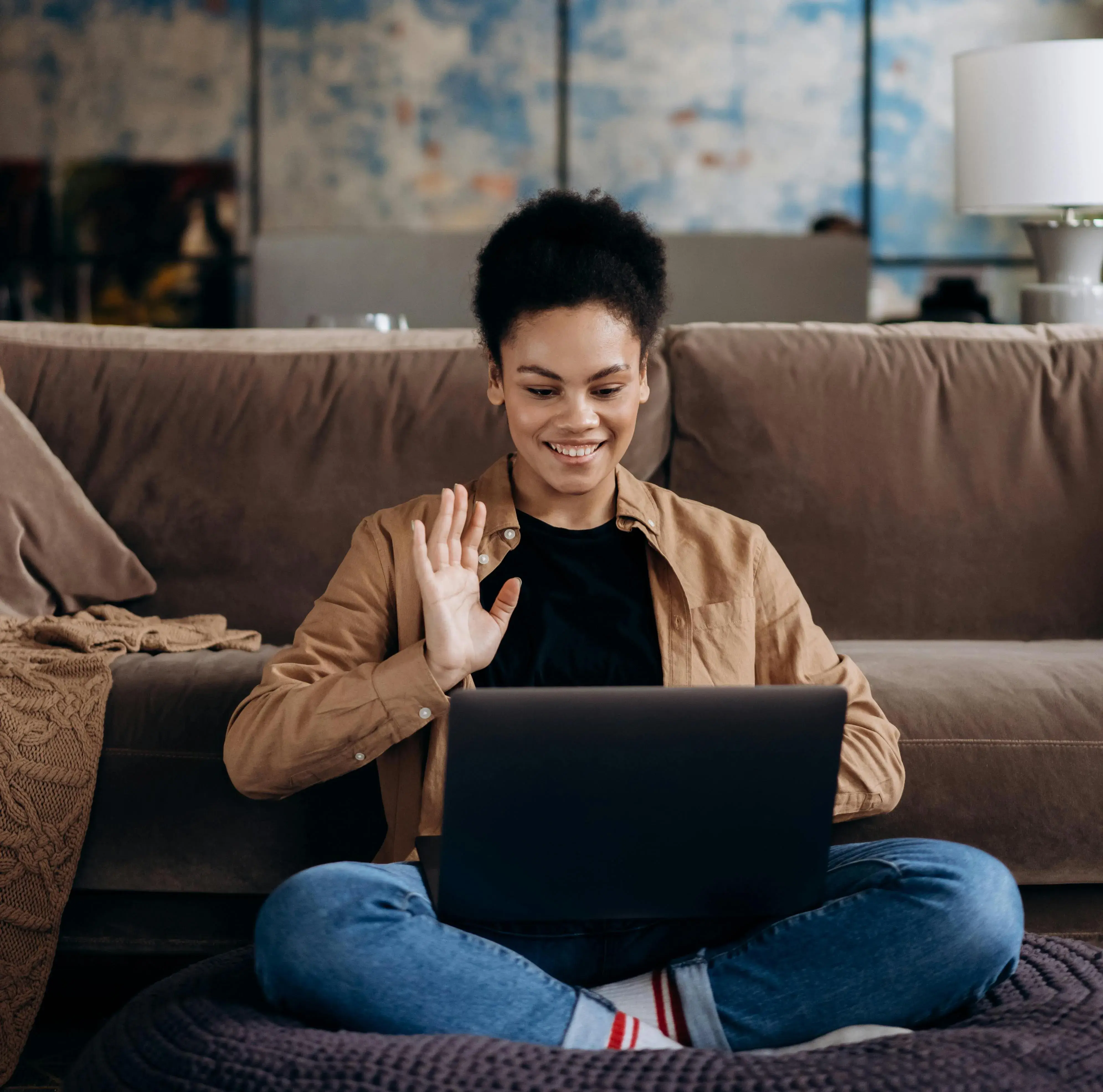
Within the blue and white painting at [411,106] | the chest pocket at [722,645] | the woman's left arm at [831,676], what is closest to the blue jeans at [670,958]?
the woman's left arm at [831,676]

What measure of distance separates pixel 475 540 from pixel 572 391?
0.59 ft

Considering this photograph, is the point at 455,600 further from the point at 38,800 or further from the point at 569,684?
the point at 38,800

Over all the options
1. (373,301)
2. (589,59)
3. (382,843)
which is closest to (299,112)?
(589,59)

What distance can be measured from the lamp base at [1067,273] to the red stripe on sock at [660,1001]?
5.80ft

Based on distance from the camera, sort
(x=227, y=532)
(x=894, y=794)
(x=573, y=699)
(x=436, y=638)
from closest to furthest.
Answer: (x=573, y=699), (x=436, y=638), (x=894, y=794), (x=227, y=532)

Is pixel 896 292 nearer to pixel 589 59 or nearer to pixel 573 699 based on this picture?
pixel 589 59

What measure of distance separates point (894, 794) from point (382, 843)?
0.56 meters

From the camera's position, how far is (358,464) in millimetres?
1906

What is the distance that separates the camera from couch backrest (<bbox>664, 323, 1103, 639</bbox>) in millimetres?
1920

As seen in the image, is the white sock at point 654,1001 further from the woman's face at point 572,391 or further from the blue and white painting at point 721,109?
the blue and white painting at point 721,109

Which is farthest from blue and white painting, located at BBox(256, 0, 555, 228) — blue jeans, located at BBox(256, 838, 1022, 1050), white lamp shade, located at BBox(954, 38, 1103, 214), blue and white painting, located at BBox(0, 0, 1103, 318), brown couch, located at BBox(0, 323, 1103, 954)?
blue jeans, located at BBox(256, 838, 1022, 1050)

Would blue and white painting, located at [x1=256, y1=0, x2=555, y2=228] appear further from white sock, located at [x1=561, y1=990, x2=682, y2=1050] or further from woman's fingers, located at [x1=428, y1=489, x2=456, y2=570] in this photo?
white sock, located at [x1=561, y1=990, x2=682, y2=1050]

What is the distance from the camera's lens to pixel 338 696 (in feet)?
3.88

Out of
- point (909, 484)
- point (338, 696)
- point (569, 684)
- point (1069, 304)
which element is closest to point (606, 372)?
point (569, 684)
